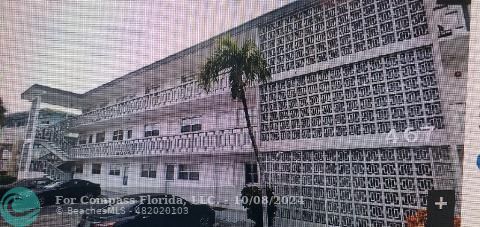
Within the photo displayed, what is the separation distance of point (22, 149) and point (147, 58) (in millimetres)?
1332

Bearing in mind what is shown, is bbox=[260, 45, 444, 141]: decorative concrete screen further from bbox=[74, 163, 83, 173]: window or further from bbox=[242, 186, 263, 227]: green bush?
bbox=[74, 163, 83, 173]: window

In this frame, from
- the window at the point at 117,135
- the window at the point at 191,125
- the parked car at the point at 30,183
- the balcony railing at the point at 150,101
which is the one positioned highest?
the balcony railing at the point at 150,101

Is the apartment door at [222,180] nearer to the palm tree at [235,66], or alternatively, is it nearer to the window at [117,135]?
the palm tree at [235,66]

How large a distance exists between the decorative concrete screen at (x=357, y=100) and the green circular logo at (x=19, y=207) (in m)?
2.13

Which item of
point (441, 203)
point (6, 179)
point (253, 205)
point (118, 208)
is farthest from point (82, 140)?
point (441, 203)

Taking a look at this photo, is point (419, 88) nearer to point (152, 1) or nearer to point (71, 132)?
point (152, 1)

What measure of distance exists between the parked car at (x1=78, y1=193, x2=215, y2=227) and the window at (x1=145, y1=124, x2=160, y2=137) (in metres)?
0.68

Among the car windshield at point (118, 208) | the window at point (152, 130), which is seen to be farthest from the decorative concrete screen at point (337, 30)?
the car windshield at point (118, 208)

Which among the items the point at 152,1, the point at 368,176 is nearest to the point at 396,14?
the point at 368,176

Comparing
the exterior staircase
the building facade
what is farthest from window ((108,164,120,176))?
the exterior staircase

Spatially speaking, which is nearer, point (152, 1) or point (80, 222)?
point (80, 222)

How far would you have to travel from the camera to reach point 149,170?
2.61 m

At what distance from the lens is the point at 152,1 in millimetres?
2254

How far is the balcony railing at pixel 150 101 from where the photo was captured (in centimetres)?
272
